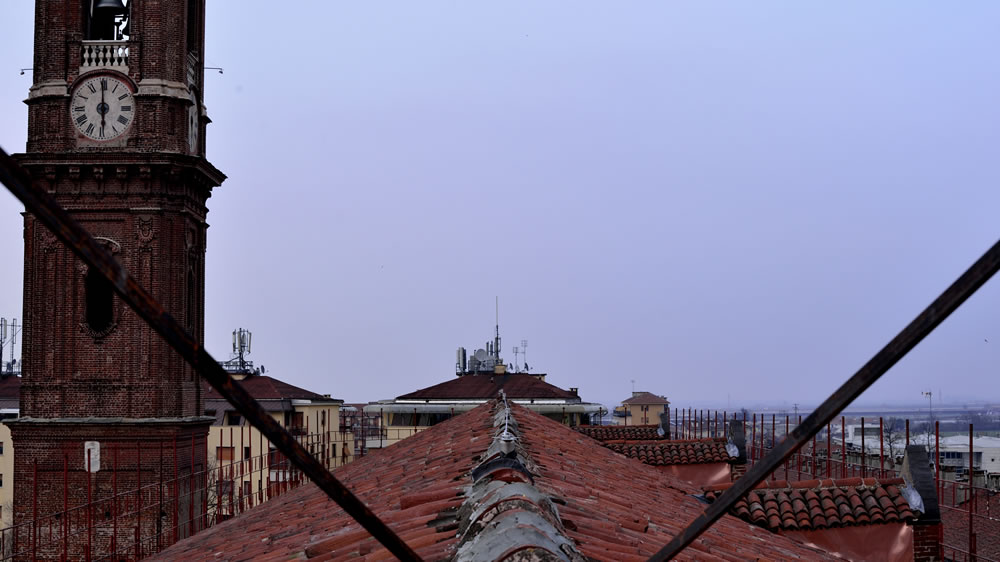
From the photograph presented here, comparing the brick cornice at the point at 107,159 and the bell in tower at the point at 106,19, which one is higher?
the bell in tower at the point at 106,19

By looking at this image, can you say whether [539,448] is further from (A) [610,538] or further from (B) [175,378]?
(B) [175,378]

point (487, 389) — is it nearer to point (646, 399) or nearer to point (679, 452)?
point (679, 452)

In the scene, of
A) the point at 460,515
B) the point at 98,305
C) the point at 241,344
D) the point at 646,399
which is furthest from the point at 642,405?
the point at 460,515

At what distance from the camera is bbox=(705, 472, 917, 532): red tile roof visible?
30.3ft

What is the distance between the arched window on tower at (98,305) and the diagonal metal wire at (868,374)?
24.7m

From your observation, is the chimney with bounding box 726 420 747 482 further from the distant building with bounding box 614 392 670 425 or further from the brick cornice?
the distant building with bounding box 614 392 670 425

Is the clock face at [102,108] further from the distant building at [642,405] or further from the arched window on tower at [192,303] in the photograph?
the distant building at [642,405]

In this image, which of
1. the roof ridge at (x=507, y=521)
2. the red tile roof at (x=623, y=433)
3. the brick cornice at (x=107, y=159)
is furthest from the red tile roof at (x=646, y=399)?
the roof ridge at (x=507, y=521)

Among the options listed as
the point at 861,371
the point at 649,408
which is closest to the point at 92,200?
the point at 861,371

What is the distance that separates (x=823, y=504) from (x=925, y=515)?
927mm

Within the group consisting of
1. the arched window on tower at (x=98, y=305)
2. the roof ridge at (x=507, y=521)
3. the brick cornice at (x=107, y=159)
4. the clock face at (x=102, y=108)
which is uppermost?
the clock face at (x=102, y=108)

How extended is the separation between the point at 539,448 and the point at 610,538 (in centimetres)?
365

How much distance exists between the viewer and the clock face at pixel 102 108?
2495cm

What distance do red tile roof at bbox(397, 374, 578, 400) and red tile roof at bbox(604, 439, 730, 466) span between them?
90.5 feet
